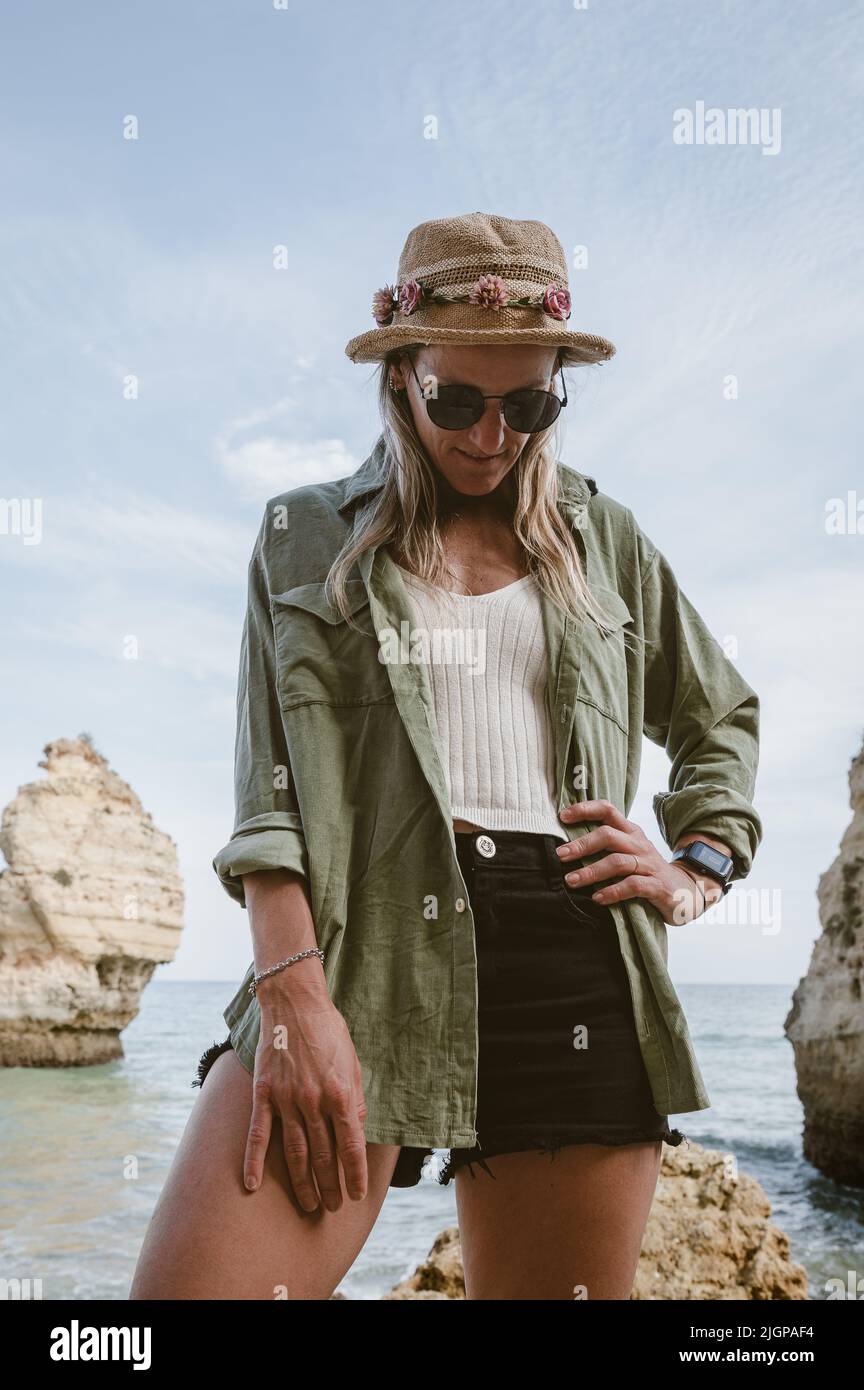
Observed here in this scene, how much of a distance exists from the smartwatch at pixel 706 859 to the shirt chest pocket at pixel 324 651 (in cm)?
61

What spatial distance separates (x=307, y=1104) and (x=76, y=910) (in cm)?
2226

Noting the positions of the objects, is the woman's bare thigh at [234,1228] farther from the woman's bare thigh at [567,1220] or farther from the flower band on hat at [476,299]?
the flower band on hat at [476,299]

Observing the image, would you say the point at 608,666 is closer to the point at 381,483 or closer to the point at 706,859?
the point at 706,859

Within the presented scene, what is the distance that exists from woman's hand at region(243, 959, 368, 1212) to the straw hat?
110cm

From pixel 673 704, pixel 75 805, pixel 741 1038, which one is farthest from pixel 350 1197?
pixel 741 1038

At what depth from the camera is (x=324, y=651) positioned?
5.92ft

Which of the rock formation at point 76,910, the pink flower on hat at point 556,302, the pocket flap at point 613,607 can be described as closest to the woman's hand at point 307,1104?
the pocket flap at point 613,607

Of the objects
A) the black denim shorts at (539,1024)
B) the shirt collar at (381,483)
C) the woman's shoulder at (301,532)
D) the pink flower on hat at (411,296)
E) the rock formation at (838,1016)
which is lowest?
the rock formation at (838,1016)

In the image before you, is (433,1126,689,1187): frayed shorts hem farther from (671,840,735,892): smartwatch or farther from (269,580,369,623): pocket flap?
(269,580,369,623): pocket flap

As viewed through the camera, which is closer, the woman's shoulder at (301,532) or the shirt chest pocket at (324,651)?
the shirt chest pocket at (324,651)

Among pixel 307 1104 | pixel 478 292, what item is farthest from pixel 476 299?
pixel 307 1104

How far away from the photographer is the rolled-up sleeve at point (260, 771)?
5.38 ft

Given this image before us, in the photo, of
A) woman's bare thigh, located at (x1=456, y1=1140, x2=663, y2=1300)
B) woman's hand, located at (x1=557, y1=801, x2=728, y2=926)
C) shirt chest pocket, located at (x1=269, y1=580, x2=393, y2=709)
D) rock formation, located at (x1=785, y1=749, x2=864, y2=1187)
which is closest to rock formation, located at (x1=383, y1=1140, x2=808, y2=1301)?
woman's bare thigh, located at (x1=456, y1=1140, x2=663, y2=1300)
